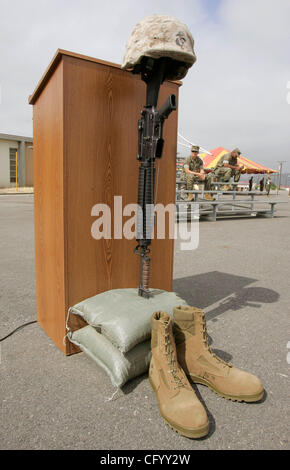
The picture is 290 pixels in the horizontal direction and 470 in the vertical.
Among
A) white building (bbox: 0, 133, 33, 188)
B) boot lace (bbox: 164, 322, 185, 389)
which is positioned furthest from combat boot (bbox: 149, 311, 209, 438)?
white building (bbox: 0, 133, 33, 188)

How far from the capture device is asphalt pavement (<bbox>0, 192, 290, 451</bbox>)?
1.27m

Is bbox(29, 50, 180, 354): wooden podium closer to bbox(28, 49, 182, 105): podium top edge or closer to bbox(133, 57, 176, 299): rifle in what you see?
bbox(28, 49, 182, 105): podium top edge

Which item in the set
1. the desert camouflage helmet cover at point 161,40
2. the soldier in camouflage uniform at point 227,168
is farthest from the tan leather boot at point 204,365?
the soldier in camouflage uniform at point 227,168

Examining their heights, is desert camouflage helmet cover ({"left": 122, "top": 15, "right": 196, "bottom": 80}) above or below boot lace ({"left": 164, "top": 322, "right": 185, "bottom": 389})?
above

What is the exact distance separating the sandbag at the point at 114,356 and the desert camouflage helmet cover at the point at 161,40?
1508 mm

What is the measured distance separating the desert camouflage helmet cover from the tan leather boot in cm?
134

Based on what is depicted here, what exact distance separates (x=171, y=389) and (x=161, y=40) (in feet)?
5.53

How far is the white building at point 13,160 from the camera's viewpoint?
23.8 m

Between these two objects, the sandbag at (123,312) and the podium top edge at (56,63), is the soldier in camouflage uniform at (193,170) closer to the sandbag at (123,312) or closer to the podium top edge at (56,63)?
the podium top edge at (56,63)

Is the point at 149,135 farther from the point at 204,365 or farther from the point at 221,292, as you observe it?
the point at 221,292

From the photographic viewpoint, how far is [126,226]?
207 cm

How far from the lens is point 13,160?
80.7 ft
